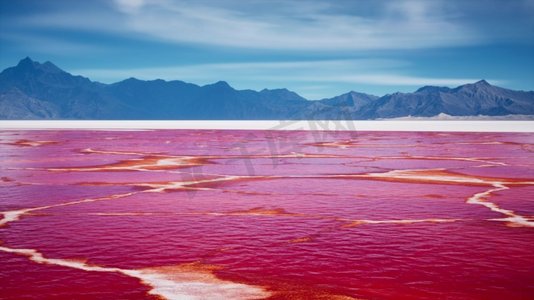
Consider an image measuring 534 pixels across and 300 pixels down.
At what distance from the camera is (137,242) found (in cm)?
691

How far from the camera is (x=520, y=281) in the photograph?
17.5 ft

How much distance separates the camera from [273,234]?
24.1ft

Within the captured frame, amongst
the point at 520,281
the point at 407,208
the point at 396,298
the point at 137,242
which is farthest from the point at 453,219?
the point at 137,242

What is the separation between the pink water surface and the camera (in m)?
5.26

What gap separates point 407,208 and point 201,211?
3662mm

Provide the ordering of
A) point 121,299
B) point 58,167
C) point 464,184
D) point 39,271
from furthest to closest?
1. point 58,167
2. point 464,184
3. point 39,271
4. point 121,299

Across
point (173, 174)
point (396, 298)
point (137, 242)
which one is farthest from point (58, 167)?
point (396, 298)

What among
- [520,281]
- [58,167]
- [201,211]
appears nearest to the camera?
[520,281]

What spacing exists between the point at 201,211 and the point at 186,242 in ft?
6.94

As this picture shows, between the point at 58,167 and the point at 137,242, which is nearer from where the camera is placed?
the point at 137,242

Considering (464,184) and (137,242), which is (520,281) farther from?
(464,184)

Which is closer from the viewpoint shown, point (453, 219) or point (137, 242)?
point (137, 242)

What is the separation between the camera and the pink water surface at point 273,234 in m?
5.26

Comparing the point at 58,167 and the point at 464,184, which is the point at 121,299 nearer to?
the point at 464,184
